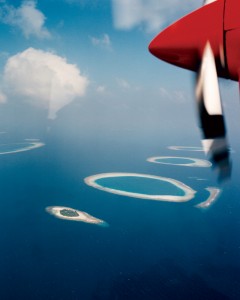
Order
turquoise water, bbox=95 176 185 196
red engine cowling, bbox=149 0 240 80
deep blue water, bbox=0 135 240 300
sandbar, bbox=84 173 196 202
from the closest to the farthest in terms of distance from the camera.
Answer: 1. red engine cowling, bbox=149 0 240 80
2. deep blue water, bbox=0 135 240 300
3. sandbar, bbox=84 173 196 202
4. turquoise water, bbox=95 176 185 196

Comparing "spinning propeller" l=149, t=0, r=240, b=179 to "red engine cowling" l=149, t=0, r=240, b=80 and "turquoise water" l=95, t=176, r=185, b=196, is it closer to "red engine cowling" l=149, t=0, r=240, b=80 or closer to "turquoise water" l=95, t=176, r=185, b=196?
"red engine cowling" l=149, t=0, r=240, b=80

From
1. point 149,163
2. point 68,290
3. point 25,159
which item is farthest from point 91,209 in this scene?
point 25,159

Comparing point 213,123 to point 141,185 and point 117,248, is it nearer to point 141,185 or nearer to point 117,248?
point 117,248

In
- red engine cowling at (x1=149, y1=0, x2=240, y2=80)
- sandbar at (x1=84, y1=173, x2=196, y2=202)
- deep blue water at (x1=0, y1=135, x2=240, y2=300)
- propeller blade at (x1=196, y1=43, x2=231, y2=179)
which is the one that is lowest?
deep blue water at (x1=0, y1=135, x2=240, y2=300)

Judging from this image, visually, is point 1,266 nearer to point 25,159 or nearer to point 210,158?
point 210,158

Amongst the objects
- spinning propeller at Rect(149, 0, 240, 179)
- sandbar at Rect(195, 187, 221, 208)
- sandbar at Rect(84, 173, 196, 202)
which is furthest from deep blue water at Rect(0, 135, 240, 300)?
spinning propeller at Rect(149, 0, 240, 179)

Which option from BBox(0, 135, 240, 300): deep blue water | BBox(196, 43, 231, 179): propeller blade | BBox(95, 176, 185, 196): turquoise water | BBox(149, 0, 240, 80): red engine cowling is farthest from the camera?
BBox(95, 176, 185, 196): turquoise water

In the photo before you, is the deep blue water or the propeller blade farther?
the deep blue water

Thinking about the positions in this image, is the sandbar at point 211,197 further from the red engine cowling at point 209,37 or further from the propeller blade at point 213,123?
the red engine cowling at point 209,37
